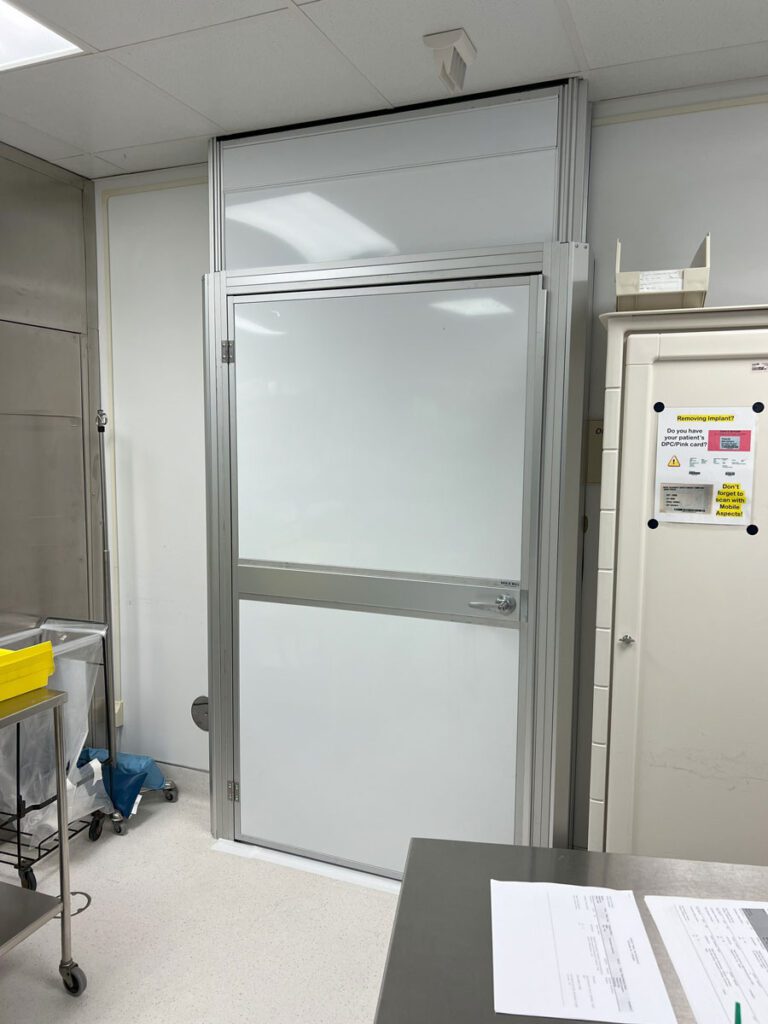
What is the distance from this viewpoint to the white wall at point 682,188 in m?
2.17

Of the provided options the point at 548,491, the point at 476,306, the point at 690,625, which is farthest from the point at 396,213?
the point at 690,625

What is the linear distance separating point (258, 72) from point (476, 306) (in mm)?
942

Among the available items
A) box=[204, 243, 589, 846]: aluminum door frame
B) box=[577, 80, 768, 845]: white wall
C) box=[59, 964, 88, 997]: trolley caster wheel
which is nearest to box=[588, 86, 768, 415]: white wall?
box=[577, 80, 768, 845]: white wall

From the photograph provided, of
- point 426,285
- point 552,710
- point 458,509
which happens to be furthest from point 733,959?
point 426,285

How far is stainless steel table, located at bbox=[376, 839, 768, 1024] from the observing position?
2.95 feet

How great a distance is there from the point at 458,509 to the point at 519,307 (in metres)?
0.66

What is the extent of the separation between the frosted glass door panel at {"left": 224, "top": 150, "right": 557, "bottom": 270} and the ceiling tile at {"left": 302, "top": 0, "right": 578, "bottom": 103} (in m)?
0.23

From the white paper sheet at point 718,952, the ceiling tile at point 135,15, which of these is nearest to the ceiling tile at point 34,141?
the ceiling tile at point 135,15

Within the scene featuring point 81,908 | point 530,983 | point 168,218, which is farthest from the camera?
point 168,218

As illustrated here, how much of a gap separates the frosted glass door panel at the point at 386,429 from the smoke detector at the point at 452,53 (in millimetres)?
590

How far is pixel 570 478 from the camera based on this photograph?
7.43 ft

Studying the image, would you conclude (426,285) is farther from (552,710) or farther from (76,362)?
(76,362)

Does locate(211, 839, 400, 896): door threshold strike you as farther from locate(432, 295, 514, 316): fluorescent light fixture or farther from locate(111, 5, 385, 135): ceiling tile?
locate(111, 5, 385, 135): ceiling tile

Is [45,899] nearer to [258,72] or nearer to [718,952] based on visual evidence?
[718,952]
